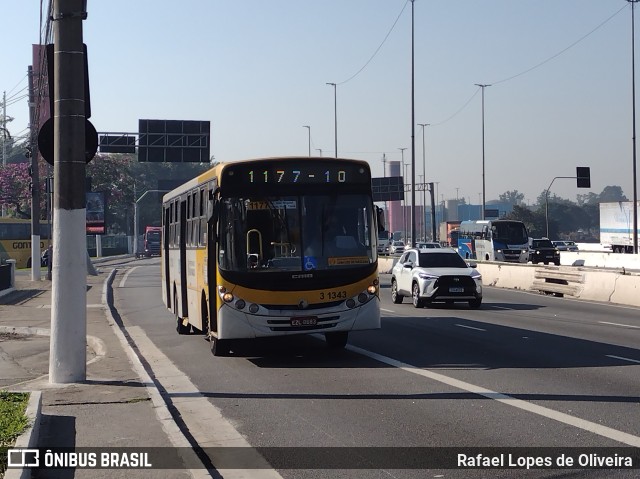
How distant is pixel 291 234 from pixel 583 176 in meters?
53.2

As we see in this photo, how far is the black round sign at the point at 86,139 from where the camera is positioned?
13023 mm

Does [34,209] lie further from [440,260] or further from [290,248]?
[290,248]

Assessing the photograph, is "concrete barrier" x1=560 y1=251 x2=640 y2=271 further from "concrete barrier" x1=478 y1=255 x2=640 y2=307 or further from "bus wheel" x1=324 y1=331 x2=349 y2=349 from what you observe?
"bus wheel" x1=324 y1=331 x2=349 y2=349

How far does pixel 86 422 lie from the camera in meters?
9.96

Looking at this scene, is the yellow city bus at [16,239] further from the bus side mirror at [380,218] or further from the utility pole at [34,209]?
the bus side mirror at [380,218]

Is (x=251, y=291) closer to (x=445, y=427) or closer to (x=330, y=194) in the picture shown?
(x=330, y=194)

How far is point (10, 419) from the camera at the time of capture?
9211 mm

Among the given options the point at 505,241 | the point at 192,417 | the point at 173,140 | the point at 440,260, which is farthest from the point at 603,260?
the point at 192,417

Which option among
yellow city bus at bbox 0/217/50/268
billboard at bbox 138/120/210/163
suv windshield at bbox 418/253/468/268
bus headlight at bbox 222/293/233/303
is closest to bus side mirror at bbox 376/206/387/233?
bus headlight at bbox 222/293/233/303

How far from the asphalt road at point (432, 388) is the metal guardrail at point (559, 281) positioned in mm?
9905

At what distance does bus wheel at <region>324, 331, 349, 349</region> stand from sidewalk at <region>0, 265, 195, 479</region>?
348 cm

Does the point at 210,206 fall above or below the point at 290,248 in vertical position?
above

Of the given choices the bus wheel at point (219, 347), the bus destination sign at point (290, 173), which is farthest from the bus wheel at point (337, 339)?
the bus destination sign at point (290, 173)

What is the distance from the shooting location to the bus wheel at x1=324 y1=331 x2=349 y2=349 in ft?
53.1
